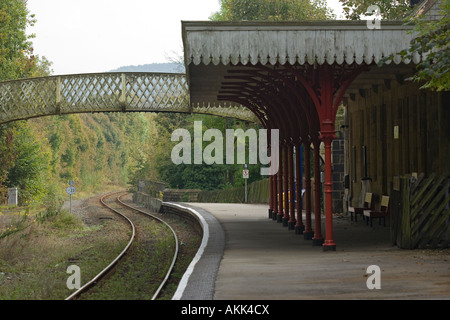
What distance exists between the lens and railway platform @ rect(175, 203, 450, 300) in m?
9.26

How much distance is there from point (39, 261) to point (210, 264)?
23.6 feet

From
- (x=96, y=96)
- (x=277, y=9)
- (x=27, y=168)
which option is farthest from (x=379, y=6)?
(x=27, y=168)

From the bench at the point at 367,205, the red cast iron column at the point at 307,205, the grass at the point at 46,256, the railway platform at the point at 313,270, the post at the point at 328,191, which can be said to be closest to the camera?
the railway platform at the point at 313,270

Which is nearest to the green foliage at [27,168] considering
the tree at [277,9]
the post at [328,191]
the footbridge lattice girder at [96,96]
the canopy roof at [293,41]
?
the footbridge lattice girder at [96,96]

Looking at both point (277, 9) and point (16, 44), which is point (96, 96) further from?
point (277, 9)

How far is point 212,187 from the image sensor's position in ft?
164

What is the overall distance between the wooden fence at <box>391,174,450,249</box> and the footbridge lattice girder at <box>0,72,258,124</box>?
16.9 metres

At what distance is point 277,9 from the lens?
158 feet

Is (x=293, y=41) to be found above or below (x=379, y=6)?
below

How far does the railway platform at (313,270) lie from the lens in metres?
9.26

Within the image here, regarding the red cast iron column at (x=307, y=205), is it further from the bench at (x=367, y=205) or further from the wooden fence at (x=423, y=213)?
the wooden fence at (x=423, y=213)

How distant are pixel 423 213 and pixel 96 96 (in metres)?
19.1

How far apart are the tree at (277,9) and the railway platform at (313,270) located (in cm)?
3119

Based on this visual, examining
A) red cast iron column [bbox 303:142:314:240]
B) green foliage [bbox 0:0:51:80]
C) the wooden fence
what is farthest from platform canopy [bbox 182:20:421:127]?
green foliage [bbox 0:0:51:80]
